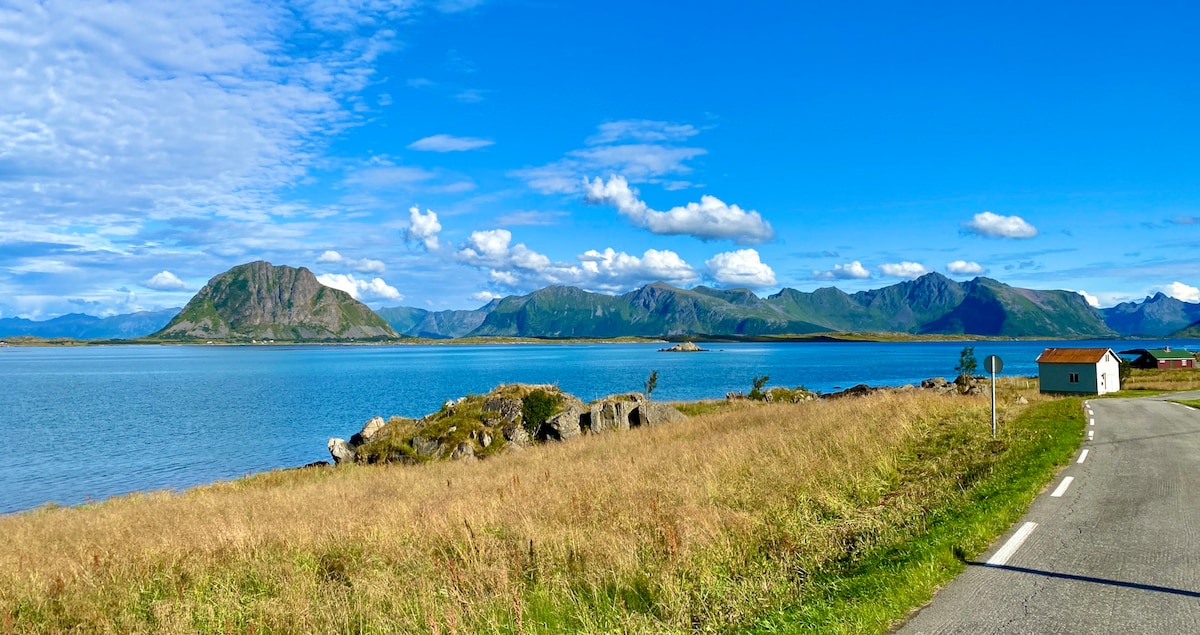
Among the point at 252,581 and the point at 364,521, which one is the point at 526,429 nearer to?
the point at 364,521

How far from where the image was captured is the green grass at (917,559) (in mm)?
6992

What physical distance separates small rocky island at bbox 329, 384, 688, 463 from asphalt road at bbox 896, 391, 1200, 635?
25.2m

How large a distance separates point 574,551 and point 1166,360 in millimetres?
119699

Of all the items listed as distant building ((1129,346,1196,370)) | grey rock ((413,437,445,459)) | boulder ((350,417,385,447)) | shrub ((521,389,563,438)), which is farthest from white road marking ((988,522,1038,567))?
distant building ((1129,346,1196,370))

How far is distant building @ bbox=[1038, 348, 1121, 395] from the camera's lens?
6481 cm

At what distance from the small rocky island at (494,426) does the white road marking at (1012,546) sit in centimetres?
2647

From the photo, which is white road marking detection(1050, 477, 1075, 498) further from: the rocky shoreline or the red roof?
the red roof

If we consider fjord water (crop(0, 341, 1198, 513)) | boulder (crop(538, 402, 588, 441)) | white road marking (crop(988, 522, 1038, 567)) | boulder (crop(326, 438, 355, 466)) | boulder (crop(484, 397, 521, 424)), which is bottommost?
fjord water (crop(0, 341, 1198, 513))

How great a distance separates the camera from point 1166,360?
96.1 metres

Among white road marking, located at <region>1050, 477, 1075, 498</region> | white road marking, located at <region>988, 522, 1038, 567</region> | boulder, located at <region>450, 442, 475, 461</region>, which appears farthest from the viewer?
boulder, located at <region>450, 442, 475, 461</region>

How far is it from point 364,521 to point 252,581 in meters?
3.19

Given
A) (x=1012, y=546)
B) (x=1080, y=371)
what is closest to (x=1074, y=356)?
(x=1080, y=371)

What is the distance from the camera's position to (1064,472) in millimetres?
15578

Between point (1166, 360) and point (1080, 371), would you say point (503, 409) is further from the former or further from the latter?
point (1166, 360)
